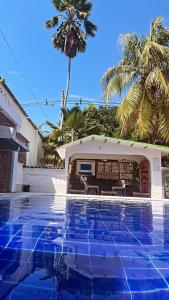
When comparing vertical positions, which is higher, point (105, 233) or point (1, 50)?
point (1, 50)

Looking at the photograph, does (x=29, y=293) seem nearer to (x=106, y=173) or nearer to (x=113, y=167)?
(x=106, y=173)

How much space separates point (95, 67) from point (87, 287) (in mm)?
30347

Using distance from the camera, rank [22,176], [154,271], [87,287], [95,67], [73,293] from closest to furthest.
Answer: [73,293] < [87,287] < [154,271] < [22,176] < [95,67]

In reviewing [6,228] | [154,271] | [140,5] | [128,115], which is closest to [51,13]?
[140,5]

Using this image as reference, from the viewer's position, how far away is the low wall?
73.0 feet

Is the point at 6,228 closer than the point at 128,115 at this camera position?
Yes

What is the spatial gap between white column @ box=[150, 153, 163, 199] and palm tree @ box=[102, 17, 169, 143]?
1889 millimetres

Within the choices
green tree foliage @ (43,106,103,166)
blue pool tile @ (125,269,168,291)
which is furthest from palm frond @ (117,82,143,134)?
blue pool tile @ (125,269,168,291)

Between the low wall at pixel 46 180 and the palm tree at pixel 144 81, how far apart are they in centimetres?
569

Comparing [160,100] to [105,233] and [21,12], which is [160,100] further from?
[105,233]

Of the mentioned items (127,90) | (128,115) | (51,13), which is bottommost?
(128,115)

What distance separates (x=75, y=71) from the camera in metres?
34.9

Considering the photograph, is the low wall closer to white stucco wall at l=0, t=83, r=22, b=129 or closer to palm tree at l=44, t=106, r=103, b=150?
white stucco wall at l=0, t=83, r=22, b=129

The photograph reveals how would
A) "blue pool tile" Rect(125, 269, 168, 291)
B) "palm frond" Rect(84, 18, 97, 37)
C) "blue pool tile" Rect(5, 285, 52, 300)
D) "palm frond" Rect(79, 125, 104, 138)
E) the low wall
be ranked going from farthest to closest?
1. "palm frond" Rect(84, 18, 97, 37)
2. "palm frond" Rect(79, 125, 104, 138)
3. the low wall
4. "blue pool tile" Rect(125, 269, 168, 291)
5. "blue pool tile" Rect(5, 285, 52, 300)
